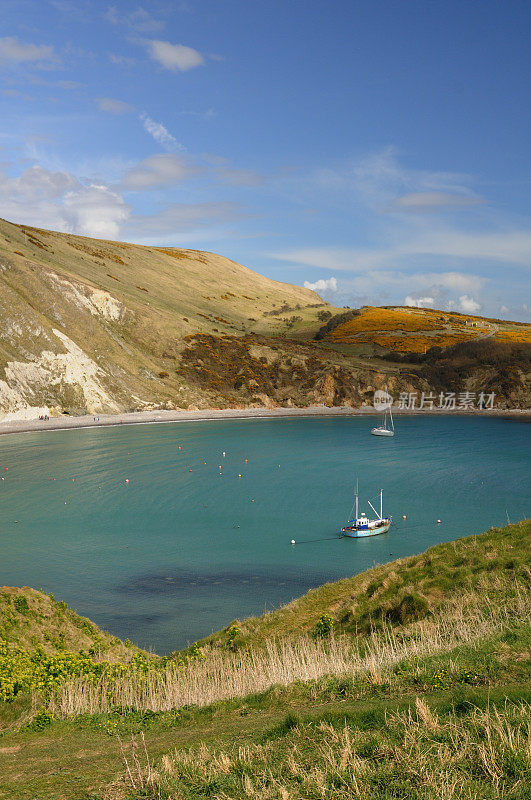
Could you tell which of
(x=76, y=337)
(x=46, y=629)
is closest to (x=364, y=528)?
(x=46, y=629)

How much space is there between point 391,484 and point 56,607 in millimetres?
48580

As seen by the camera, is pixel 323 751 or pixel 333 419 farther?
pixel 333 419

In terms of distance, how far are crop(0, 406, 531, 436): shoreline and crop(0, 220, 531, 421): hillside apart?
7.73 feet

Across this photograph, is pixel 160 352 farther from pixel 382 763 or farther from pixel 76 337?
pixel 382 763

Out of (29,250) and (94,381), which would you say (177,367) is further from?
(29,250)

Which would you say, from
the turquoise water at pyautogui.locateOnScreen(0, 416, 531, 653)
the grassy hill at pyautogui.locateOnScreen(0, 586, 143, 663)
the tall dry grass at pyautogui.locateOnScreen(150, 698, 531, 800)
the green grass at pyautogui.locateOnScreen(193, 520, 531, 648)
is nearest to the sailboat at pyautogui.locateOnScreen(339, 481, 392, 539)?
the turquoise water at pyautogui.locateOnScreen(0, 416, 531, 653)

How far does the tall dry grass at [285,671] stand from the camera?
1434cm

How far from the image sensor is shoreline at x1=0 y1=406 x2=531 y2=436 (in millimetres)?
99312

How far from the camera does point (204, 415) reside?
410 ft

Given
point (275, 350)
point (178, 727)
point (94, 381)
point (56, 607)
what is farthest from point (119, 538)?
point (275, 350)

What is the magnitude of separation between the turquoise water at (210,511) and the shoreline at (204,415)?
353cm

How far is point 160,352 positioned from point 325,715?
132 meters

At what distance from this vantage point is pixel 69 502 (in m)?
57.5

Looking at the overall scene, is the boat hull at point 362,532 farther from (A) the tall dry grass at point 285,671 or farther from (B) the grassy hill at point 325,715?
(A) the tall dry grass at point 285,671
